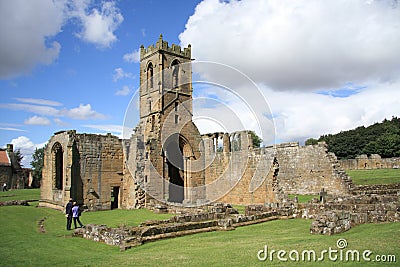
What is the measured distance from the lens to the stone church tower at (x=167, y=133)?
23.6 meters

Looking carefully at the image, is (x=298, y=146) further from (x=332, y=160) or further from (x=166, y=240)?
(x=166, y=240)

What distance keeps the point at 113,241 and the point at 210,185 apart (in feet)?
58.0

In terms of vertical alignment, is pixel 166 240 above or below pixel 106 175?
below

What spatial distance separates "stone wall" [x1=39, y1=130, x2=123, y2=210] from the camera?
21469mm

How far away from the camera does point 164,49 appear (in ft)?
91.7

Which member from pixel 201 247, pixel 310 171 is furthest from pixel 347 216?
pixel 310 171

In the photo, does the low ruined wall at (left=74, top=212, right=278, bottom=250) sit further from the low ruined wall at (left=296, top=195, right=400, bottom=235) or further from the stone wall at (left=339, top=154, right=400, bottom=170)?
the stone wall at (left=339, top=154, right=400, bottom=170)

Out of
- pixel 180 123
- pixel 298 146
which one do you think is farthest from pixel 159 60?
pixel 298 146

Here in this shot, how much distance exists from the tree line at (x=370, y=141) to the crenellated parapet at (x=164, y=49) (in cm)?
3389

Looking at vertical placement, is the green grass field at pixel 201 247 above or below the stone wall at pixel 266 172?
below

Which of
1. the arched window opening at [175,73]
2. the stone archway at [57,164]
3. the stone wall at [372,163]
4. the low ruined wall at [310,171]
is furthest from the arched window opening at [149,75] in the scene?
the stone wall at [372,163]

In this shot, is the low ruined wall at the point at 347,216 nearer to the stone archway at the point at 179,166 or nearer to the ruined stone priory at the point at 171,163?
the ruined stone priory at the point at 171,163

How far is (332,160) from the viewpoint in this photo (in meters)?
22.3

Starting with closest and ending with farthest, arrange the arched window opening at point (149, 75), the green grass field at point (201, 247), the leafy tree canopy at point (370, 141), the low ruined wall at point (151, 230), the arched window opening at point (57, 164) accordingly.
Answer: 1. the green grass field at point (201, 247)
2. the low ruined wall at point (151, 230)
3. the arched window opening at point (57, 164)
4. the arched window opening at point (149, 75)
5. the leafy tree canopy at point (370, 141)
